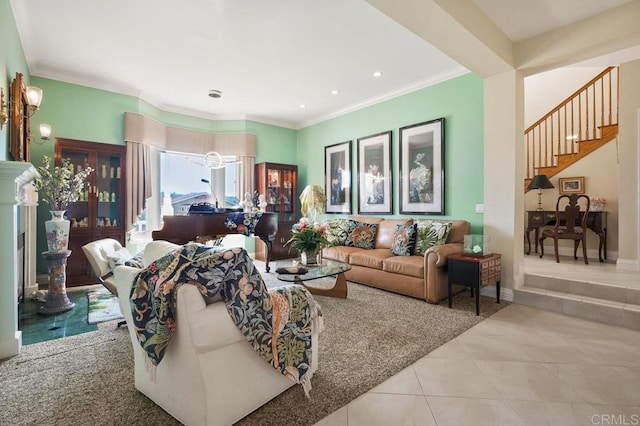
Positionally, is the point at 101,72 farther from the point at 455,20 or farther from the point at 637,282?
the point at 637,282

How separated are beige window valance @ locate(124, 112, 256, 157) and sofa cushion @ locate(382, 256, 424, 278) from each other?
12.6ft

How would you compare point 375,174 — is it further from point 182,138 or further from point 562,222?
point 182,138

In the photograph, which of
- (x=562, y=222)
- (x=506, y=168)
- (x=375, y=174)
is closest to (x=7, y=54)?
(x=375, y=174)

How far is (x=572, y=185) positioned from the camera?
534cm

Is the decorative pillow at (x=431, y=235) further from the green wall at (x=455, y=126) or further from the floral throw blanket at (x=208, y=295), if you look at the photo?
the floral throw blanket at (x=208, y=295)

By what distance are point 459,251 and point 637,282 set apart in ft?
5.96

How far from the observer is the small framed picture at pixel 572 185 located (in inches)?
206

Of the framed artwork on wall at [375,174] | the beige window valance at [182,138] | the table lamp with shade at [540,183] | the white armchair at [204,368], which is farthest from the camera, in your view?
the table lamp with shade at [540,183]

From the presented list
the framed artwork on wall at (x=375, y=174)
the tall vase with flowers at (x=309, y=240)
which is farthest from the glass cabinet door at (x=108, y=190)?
the framed artwork on wall at (x=375, y=174)

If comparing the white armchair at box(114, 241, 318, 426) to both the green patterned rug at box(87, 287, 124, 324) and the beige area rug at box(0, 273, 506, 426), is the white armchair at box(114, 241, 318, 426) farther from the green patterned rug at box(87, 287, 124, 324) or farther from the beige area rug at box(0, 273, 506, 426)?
the green patterned rug at box(87, 287, 124, 324)

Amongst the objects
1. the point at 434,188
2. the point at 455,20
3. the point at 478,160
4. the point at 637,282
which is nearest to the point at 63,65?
the point at 455,20

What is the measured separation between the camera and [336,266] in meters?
3.53

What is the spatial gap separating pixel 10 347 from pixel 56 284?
3.79 feet

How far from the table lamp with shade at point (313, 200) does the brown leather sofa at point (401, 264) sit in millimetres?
1581
